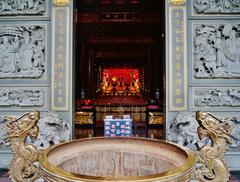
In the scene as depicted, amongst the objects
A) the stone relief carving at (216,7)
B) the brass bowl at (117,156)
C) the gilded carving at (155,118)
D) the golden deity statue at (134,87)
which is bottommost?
the gilded carving at (155,118)

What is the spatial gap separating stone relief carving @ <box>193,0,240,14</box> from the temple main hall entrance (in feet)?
5.11

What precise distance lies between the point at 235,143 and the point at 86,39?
29.3ft

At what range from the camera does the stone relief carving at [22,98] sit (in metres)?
5.03

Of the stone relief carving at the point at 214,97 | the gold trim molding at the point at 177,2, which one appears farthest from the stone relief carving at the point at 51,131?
the gold trim molding at the point at 177,2

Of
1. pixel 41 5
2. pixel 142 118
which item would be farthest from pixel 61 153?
pixel 142 118

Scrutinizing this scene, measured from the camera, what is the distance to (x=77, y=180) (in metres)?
1.06

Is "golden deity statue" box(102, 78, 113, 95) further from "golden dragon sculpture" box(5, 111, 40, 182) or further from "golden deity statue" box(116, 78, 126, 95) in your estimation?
"golden dragon sculpture" box(5, 111, 40, 182)

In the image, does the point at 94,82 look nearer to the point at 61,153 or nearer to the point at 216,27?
the point at 216,27

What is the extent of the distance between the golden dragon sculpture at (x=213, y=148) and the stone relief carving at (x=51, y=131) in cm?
325

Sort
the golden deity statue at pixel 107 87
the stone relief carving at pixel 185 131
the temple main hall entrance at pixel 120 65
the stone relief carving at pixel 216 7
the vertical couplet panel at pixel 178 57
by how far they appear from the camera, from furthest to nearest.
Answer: the golden deity statue at pixel 107 87 → the temple main hall entrance at pixel 120 65 → the stone relief carving at pixel 216 7 → the vertical couplet panel at pixel 178 57 → the stone relief carving at pixel 185 131

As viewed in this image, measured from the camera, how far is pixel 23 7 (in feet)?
16.8

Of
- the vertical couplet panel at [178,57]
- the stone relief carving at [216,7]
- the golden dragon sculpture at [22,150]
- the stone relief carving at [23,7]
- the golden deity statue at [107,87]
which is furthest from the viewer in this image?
the golden deity statue at [107,87]

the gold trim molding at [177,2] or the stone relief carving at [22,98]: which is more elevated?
the gold trim molding at [177,2]

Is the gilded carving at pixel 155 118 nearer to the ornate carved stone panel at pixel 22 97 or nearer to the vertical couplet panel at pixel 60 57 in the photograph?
the vertical couplet panel at pixel 60 57
